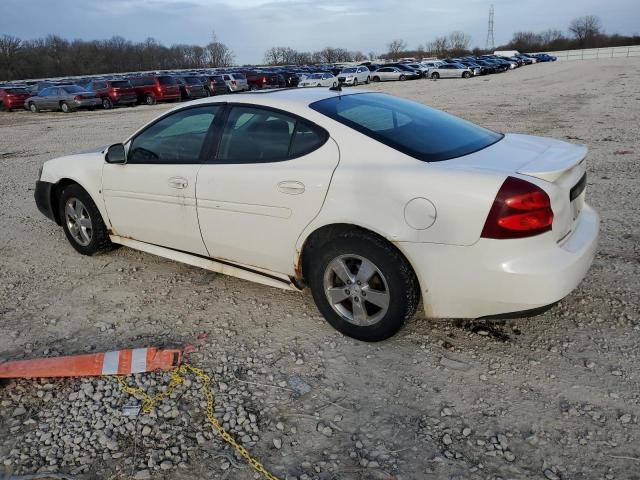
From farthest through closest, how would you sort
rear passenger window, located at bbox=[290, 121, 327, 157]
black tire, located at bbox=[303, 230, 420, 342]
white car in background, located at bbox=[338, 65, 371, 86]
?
1. white car in background, located at bbox=[338, 65, 371, 86]
2. rear passenger window, located at bbox=[290, 121, 327, 157]
3. black tire, located at bbox=[303, 230, 420, 342]

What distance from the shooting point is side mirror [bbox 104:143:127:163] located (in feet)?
14.8

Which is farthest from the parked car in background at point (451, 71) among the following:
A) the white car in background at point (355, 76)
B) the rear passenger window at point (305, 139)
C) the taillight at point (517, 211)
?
the taillight at point (517, 211)

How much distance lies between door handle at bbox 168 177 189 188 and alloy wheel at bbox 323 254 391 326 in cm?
135

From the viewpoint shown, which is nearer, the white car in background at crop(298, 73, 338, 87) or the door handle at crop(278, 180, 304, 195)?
the door handle at crop(278, 180, 304, 195)

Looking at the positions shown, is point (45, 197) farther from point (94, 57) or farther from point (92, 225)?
point (94, 57)

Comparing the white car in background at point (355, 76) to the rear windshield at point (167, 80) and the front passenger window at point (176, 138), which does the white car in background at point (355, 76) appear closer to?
the rear windshield at point (167, 80)

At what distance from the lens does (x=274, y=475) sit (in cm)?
245

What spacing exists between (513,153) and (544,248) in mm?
746

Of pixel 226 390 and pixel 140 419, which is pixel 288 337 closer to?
pixel 226 390

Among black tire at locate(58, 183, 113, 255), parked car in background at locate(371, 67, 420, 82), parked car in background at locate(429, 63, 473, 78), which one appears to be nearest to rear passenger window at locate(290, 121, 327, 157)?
black tire at locate(58, 183, 113, 255)

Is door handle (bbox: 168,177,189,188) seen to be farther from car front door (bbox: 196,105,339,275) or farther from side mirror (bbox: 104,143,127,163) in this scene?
side mirror (bbox: 104,143,127,163)

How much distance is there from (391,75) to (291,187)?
44.7 meters

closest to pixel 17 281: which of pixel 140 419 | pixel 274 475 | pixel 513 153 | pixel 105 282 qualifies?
pixel 105 282

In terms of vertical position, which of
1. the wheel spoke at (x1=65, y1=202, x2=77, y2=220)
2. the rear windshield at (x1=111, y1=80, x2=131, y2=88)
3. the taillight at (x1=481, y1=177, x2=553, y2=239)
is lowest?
the wheel spoke at (x1=65, y1=202, x2=77, y2=220)
